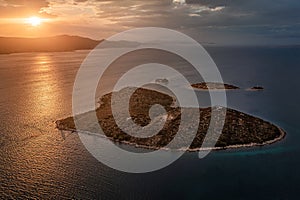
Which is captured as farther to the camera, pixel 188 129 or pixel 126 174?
pixel 188 129

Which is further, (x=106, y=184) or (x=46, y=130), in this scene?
(x=46, y=130)

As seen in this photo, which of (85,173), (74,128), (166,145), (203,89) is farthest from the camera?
(203,89)

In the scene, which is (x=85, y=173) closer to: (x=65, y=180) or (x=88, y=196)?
(x=65, y=180)

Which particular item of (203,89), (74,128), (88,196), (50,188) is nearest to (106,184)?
(88,196)

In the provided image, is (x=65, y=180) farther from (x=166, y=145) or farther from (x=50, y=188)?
Result: (x=166, y=145)

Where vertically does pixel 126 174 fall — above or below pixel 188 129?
below

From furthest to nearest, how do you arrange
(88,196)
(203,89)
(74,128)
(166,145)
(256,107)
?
1. (203,89)
2. (256,107)
3. (74,128)
4. (166,145)
5. (88,196)

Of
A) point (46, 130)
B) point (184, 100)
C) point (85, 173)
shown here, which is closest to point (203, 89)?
point (184, 100)

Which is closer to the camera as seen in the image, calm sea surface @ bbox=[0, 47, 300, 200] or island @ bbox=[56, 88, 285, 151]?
calm sea surface @ bbox=[0, 47, 300, 200]

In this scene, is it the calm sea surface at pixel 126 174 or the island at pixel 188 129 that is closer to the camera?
the calm sea surface at pixel 126 174
